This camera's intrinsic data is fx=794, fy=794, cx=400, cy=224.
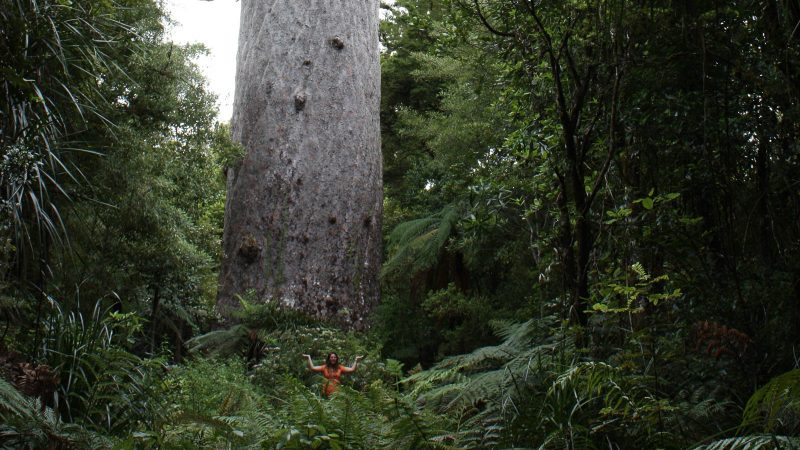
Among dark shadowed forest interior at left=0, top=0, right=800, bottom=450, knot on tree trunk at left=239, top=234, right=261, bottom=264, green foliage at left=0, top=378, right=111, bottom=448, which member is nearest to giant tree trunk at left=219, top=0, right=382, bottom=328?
knot on tree trunk at left=239, top=234, right=261, bottom=264

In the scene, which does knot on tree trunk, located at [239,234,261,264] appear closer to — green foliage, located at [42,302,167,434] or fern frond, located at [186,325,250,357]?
fern frond, located at [186,325,250,357]

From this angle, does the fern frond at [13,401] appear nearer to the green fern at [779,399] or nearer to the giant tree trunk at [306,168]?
the green fern at [779,399]

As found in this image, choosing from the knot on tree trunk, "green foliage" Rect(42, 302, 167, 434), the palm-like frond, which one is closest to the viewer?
"green foliage" Rect(42, 302, 167, 434)

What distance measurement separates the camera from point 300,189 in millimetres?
9578

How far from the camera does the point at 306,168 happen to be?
380 inches

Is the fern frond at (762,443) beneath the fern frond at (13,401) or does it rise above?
above

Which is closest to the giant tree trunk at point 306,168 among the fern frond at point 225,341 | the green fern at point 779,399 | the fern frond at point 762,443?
the fern frond at point 225,341

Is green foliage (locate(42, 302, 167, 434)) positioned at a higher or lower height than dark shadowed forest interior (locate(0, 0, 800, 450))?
lower

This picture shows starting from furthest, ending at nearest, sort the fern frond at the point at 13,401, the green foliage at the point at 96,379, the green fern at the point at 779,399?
the green foliage at the point at 96,379, the fern frond at the point at 13,401, the green fern at the point at 779,399

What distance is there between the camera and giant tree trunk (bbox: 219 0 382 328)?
9422 mm

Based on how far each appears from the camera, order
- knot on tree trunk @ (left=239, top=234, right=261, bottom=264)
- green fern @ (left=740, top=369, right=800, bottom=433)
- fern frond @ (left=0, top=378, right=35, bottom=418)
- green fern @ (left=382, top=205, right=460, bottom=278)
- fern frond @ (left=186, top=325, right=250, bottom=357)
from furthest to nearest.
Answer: knot on tree trunk @ (left=239, top=234, right=261, bottom=264) → fern frond @ (left=186, top=325, right=250, bottom=357) → green fern @ (left=382, top=205, right=460, bottom=278) → fern frond @ (left=0, top=378, right=35, bottom=418) → green fern @ (left=740, top=369, right=800, bottom=433)

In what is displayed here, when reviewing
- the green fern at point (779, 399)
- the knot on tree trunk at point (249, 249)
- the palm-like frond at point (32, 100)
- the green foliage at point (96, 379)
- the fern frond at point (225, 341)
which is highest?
the palm-like frond at point (32, 100)

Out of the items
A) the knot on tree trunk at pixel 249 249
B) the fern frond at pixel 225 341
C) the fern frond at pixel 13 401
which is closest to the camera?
the fern frond at pixel 13 401

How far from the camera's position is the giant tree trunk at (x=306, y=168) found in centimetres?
942
